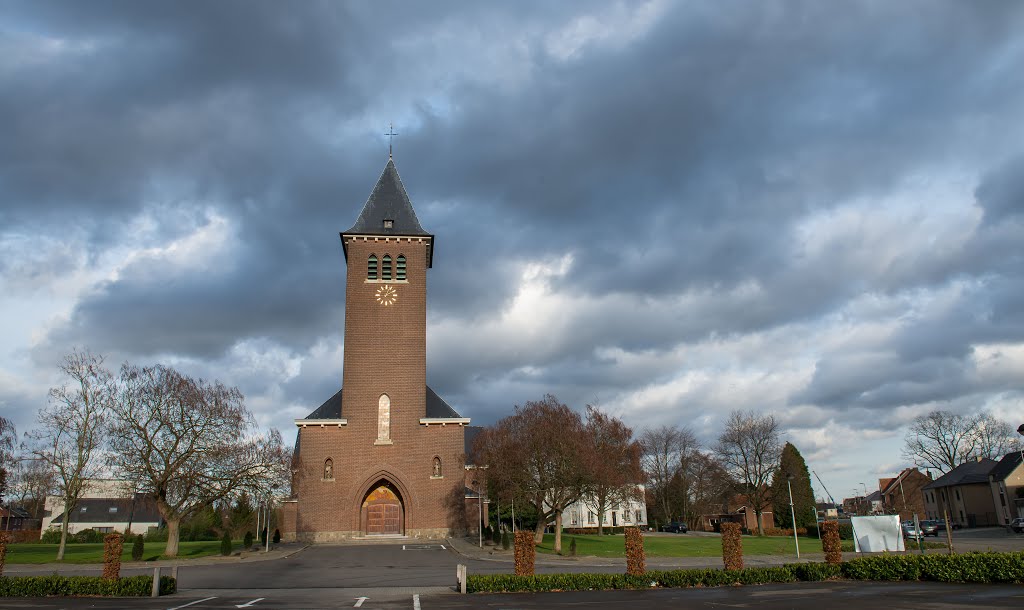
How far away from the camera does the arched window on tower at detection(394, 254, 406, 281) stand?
170ft

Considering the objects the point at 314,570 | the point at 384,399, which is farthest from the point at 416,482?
the point at 314,570

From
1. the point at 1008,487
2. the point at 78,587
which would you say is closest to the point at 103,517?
the point at 78,587

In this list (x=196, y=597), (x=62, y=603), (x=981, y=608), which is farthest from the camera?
(x=196, y=597)

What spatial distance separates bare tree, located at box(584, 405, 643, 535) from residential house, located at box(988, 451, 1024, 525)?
38.7 meters

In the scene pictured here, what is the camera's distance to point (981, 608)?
602 inches

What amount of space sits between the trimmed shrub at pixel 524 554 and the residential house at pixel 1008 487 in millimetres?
61158

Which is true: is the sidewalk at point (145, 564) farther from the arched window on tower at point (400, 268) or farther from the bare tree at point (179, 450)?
the arched window on tower at point (400, 268)

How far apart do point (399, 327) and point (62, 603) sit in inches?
1280

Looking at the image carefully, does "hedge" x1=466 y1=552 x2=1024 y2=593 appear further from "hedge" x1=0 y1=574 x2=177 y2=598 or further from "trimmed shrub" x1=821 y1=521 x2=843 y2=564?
"hedge" x1=0 y1=574 x2=177 y2=598

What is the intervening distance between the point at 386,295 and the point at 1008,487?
61.1 m

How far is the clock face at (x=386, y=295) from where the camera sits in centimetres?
5100

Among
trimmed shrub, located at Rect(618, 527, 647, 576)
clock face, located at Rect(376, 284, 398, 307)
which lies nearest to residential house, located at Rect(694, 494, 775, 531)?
clock face, located at Rect(376, 284, 398, 307)

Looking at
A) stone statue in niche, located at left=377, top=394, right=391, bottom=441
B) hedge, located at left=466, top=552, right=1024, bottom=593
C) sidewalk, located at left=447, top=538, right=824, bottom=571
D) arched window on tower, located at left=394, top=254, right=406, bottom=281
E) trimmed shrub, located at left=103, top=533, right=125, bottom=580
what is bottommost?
sidewalk, located at left=447, top=538, right=824, bottom=571

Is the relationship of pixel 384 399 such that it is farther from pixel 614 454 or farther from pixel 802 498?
pixel 802 498
